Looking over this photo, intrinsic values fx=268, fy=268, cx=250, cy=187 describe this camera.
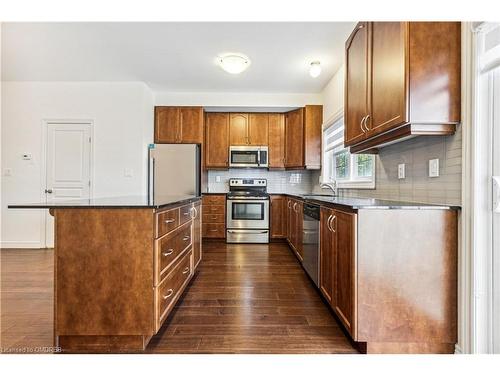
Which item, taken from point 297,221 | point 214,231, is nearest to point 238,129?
point 214,231

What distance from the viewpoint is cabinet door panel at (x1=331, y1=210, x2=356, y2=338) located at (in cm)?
154

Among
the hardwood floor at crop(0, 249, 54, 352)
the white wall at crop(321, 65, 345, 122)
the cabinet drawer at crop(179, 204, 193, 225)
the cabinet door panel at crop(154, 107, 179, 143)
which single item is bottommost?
the hardwood floor at crop(0, 249, 54, 352)

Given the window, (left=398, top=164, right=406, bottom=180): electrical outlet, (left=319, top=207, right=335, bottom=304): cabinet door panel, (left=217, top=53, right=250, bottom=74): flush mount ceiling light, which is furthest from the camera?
(left=217, top=53, right=250, bottom=74): flush mount ceiling light

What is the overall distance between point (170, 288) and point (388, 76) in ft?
6.57

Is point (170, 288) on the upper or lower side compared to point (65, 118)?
lower

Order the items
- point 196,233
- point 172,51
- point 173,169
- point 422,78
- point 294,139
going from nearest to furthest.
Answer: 1. point 422,78
2. point 196,233
3. point 172,51
4. point 173,169
5. point 294,139

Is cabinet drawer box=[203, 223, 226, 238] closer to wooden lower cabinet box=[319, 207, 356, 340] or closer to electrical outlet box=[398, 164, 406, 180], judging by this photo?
wooden lower cabinet box=[319, 207, 356, 340]

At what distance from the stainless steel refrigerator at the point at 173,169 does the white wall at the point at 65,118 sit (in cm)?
23

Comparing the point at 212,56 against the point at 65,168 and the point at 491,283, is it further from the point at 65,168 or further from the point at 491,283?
the point at 491,283

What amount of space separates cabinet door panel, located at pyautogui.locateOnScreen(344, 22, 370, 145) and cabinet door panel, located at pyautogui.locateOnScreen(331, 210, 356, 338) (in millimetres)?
785

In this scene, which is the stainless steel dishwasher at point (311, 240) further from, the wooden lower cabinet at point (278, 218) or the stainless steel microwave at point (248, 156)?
the stainless steel microwave at point (248, 156)

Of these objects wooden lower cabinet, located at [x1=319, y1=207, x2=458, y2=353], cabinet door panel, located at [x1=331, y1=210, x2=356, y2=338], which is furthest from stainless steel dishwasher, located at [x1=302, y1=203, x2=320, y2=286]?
wooden lower cabinet, located at [x1=319, y1=207, x2=458, y2=353]

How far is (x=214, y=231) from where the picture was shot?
15.6 feet

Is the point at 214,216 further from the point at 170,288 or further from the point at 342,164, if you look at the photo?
the point at 170,288
